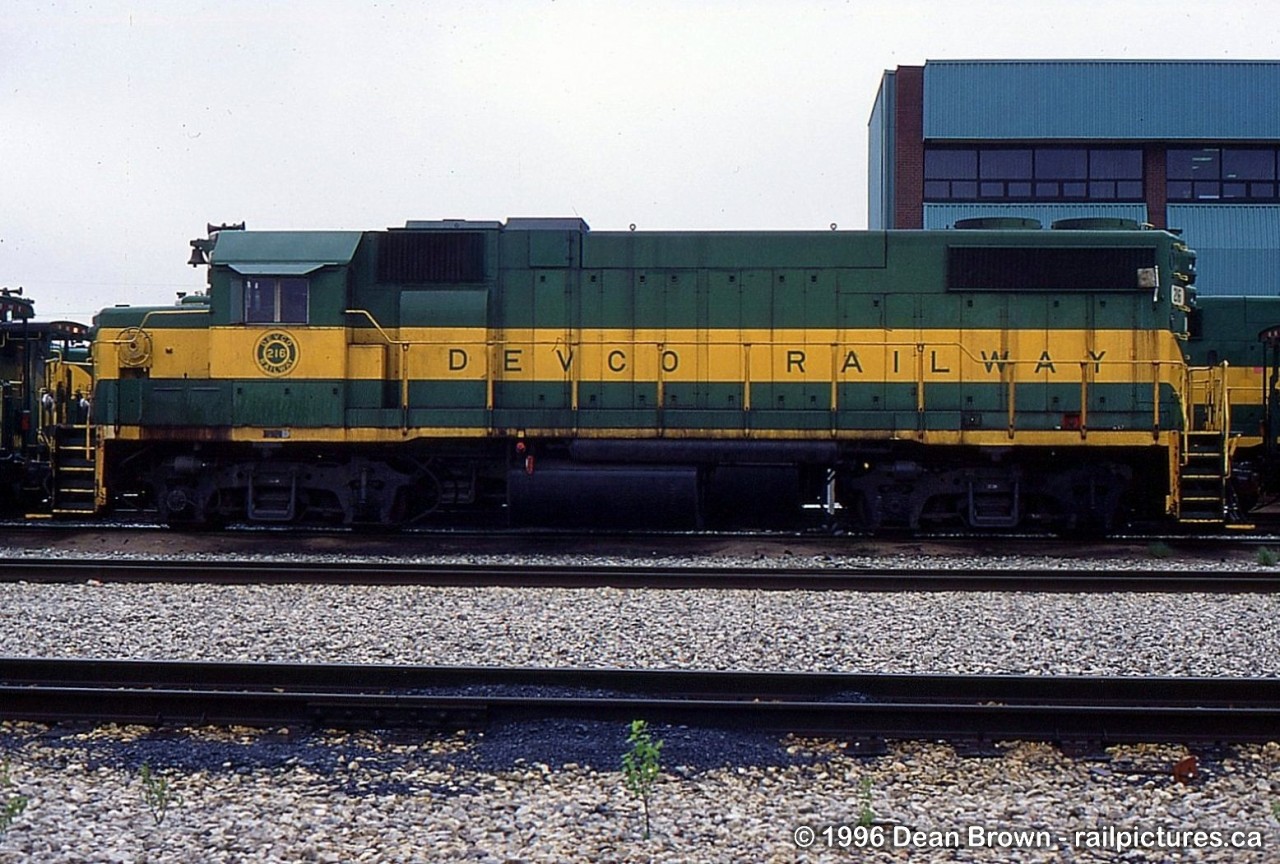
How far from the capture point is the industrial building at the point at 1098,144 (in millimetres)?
26578

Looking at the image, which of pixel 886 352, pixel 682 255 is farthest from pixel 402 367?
pixel 886 352

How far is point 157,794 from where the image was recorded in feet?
14.8

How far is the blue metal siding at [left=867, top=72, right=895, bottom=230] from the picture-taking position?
27.8 m

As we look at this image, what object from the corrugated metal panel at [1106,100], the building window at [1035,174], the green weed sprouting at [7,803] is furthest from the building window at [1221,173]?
the green weed sprouting at [7,803]

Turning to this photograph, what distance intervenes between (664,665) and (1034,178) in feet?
76.8

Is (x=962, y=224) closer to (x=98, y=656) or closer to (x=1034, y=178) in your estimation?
(x=98, y=656)

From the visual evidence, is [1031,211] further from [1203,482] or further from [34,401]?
[34,401]

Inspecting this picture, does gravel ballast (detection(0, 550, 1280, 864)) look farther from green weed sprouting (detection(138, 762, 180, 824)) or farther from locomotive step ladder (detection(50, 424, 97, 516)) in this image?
locomotive step ladder (detection(50, 424, 97, 516))

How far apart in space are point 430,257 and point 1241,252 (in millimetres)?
21455

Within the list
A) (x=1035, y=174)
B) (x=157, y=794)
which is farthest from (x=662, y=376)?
(x=1035, y=174)

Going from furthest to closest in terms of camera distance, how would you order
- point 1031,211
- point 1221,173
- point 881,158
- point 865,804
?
point 881,158 < point 1221,173 < point 1031,211 < point 865,804

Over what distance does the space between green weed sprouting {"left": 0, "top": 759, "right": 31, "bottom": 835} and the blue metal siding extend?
83.8ft

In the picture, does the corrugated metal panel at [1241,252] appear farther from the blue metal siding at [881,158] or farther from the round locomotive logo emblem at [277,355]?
the round locomotive logo emblem at [277,355]

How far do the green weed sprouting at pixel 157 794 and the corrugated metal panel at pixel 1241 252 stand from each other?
26594mm
